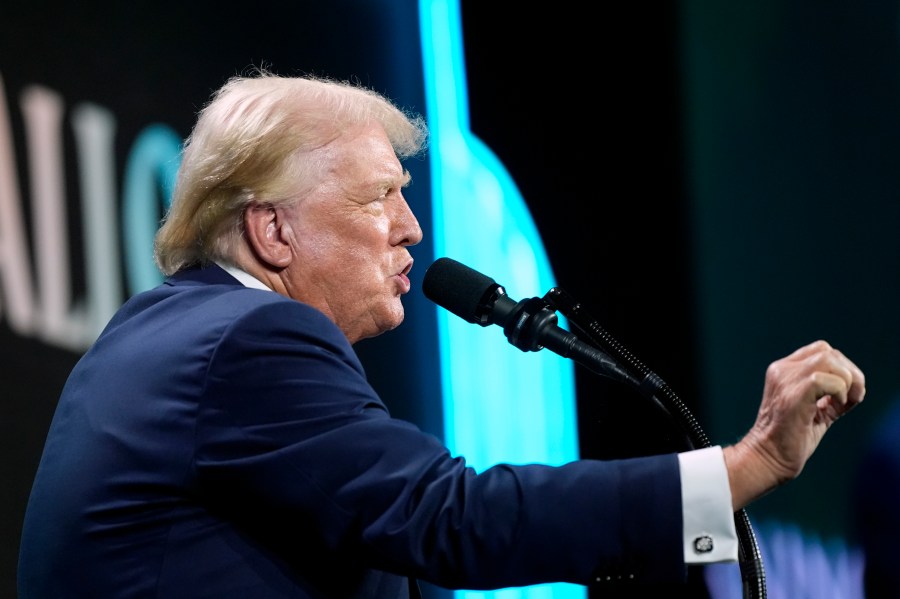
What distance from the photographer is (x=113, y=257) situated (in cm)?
186

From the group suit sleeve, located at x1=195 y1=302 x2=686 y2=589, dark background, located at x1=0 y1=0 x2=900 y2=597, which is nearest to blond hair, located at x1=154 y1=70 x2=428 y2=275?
suit sleeve, located at x1=195 y1=302 x2=686 y2=589

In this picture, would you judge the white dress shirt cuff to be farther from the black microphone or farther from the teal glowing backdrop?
the teal glowing backdrop

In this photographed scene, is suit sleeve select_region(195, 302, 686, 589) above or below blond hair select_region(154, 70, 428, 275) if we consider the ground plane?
below

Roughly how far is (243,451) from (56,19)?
1.22m

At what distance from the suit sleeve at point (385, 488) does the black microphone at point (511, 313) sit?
0.21m

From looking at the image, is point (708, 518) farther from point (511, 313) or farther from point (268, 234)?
point (268, 234)

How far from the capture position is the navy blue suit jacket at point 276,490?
2.69ft

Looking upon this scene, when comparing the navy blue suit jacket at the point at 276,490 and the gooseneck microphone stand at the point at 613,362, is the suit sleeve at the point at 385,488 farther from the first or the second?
the gooseneck microphone stand at the point at 613,362

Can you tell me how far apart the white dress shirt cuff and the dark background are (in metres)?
1.01

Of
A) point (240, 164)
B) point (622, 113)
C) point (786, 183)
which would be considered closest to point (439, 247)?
point (622, 113)

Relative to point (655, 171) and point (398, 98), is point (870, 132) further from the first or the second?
point (398, 98)

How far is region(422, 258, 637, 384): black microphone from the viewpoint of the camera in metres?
1.05

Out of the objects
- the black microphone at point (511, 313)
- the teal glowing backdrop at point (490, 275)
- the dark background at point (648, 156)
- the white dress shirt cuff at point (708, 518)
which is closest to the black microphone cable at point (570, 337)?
the black microphone at point (511, 313)

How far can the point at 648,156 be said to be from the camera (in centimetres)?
225
